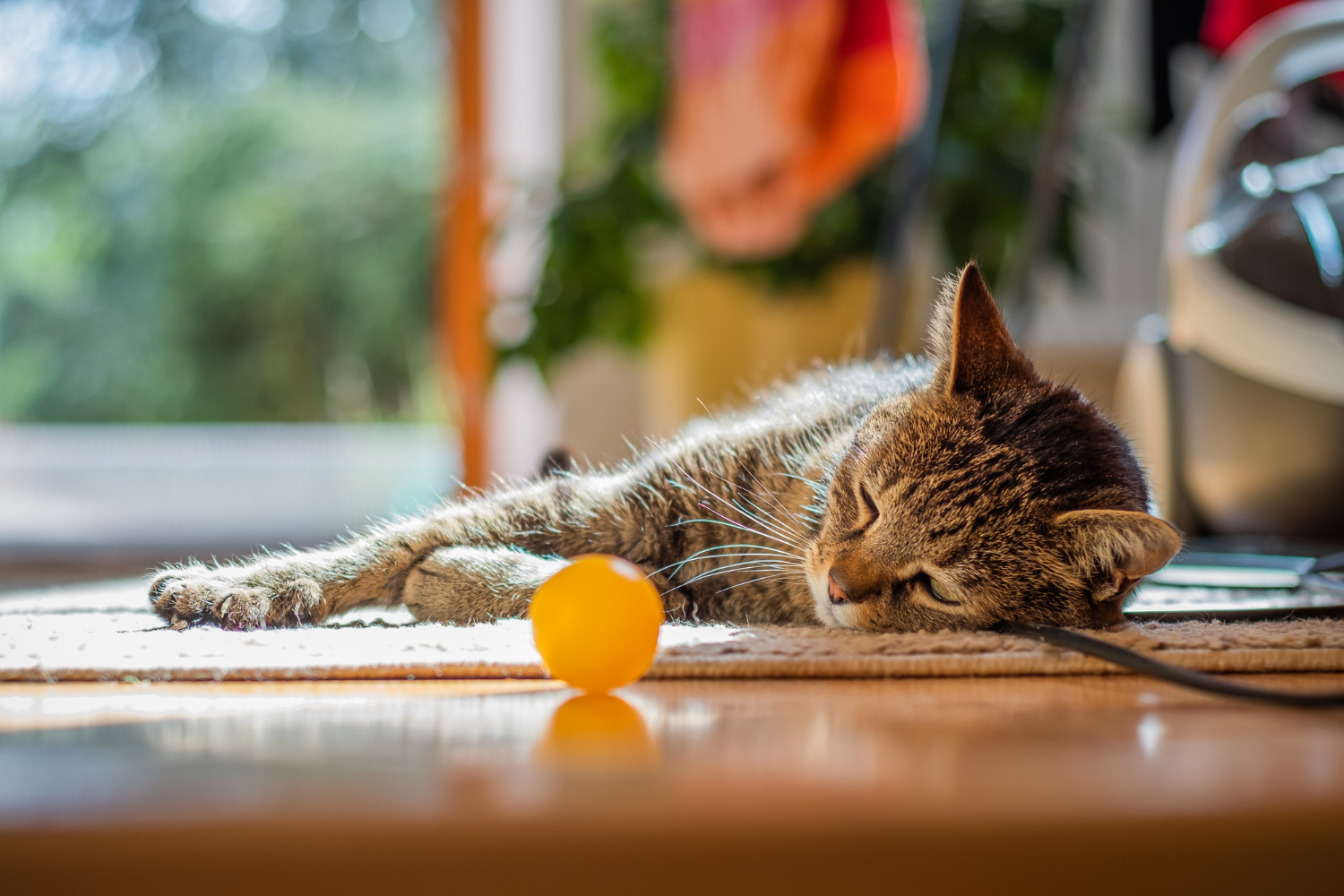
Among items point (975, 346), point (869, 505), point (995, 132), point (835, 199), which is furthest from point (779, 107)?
point (869, 505)

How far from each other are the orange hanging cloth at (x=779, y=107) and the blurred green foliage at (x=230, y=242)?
144cm

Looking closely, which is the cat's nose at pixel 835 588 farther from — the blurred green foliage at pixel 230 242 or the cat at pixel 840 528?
the blurred green foliage at pixel 230 242

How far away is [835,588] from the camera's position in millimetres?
992

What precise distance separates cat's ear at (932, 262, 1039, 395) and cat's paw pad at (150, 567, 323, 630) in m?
0.65

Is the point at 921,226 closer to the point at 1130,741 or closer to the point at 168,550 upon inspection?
the point at 168,550

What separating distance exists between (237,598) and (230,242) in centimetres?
324

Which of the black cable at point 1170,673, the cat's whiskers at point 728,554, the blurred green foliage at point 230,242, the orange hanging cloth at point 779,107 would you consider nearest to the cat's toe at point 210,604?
the cat's whiskers at point 728,554

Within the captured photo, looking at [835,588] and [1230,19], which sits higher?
[1230,19]

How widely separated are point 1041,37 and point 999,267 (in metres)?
0.70

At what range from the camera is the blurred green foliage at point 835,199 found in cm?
301

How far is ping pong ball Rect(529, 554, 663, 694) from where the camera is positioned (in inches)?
28.0

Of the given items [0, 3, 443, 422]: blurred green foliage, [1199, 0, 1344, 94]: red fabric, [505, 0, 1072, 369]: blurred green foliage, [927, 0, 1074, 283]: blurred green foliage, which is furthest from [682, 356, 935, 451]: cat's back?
[0, 3, 443, 422]: blurred green foliage

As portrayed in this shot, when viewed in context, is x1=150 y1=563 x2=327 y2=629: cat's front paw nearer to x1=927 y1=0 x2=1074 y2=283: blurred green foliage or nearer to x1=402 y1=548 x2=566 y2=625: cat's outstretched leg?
x1=402 y1=548 x2=566 y2=625: cat's outstretched leg

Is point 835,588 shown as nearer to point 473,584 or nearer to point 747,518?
point 747,518
